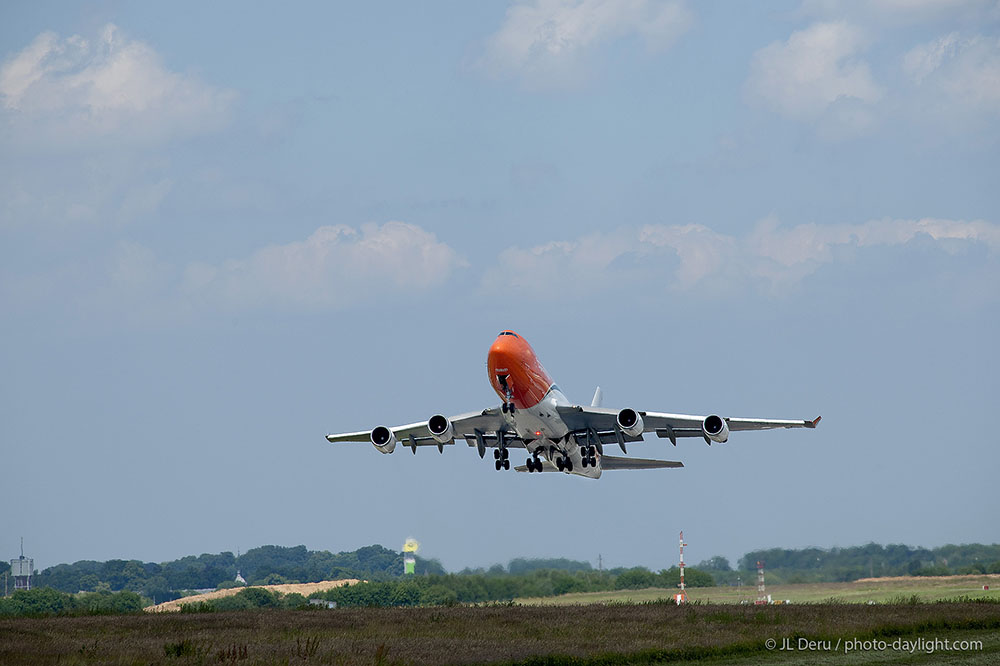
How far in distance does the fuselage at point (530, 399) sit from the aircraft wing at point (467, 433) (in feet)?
2.56

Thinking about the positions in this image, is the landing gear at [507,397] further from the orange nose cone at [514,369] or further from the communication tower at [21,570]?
the communication tower at [21,570]

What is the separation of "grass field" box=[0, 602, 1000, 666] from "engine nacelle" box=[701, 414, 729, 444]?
235 inches

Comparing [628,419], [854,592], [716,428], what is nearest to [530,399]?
[628,419]

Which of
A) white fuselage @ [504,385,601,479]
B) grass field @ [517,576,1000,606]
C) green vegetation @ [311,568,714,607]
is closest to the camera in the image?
white fuselage @ [504,385,601,479]

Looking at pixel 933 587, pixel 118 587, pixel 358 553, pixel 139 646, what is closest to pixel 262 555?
pixel 358 553

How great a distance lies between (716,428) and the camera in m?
39.0

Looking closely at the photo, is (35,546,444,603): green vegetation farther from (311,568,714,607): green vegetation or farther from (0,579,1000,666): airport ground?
(0,579,1000,666): airport ground

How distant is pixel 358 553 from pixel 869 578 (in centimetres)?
6063

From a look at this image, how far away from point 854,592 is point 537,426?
644 inches

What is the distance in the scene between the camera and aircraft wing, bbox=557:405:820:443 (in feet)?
131

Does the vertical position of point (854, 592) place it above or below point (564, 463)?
below

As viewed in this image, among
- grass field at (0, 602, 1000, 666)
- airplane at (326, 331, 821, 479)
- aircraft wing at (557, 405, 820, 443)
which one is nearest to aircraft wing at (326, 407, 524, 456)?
airplane at (326, 331, 821, 479)

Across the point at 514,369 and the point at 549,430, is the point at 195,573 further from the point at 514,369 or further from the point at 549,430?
the point at 514,369

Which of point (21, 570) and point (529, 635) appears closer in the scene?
point (529, 635)
